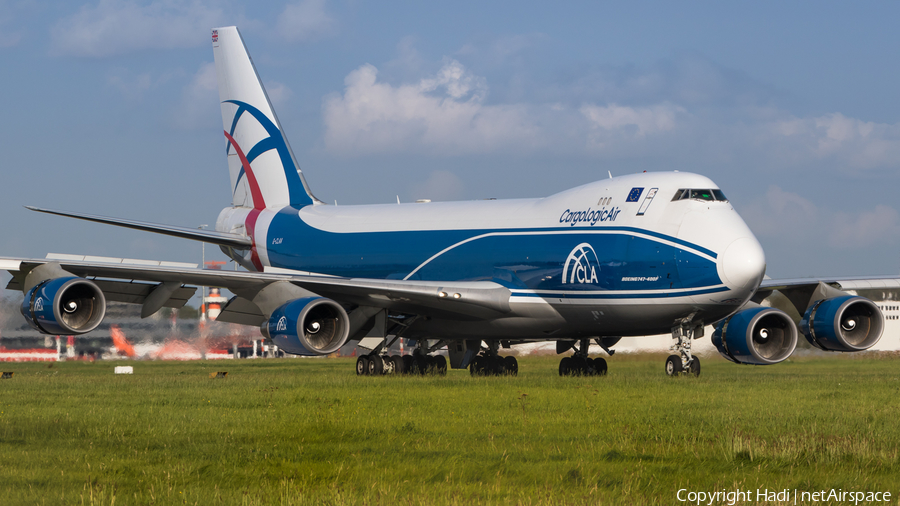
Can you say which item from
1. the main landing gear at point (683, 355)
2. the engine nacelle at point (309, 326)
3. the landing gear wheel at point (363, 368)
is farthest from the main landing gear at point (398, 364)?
the main landing gear at point (683, 355)

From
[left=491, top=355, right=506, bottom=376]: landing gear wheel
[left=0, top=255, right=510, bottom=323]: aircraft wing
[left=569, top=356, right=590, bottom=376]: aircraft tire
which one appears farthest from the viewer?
[left=491, top=355, right=506, bottom=376]: landing gear wheel

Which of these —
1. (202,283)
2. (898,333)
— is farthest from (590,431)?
(898,333)

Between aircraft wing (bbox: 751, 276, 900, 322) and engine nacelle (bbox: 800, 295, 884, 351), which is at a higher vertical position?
aircraft wing (bbox: 751, 276, 900, 322)

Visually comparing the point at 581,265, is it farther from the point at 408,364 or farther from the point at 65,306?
the point at 65,306

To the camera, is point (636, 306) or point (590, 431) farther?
point (636, 306)

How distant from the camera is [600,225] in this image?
21.3 metres

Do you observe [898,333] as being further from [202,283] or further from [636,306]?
[202,283]

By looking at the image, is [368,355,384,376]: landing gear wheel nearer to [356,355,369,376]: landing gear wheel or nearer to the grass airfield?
[356,355,369,376]: landing gear wheel

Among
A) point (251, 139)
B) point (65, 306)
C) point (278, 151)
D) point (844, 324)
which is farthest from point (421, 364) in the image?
point (251, 139)

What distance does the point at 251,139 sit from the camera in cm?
3253

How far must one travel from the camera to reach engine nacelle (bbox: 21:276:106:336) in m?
21.0

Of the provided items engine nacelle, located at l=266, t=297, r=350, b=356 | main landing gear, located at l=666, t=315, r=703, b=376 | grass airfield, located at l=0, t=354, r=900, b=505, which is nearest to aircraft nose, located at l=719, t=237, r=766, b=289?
main landing gear, located at l=666, t=315, r=703, b=376

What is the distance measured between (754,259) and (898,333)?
39155 millimetres

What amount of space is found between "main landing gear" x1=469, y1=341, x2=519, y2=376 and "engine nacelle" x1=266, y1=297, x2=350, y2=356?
19.6 ft
